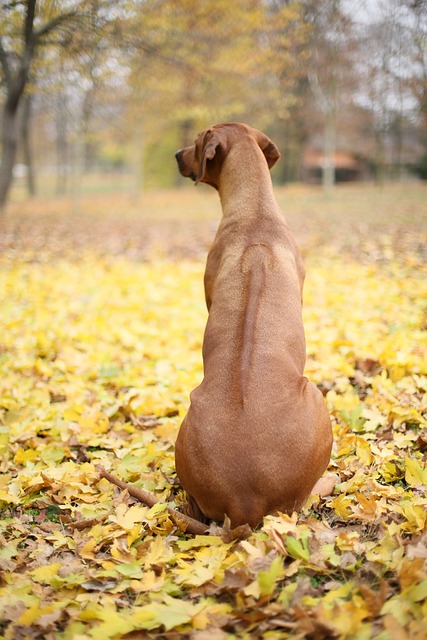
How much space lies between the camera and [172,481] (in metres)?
3.62

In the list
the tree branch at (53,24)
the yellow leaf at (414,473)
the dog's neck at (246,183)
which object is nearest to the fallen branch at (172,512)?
the yellow leaf at (414,473)

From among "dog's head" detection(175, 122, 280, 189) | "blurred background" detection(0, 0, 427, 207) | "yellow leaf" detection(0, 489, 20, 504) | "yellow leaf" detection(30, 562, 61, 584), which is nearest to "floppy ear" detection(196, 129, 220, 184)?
"dog's head" detection(175, 122, 280, 189)

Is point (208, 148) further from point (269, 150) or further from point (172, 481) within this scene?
point (172, 481)

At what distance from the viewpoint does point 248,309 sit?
3.13 m

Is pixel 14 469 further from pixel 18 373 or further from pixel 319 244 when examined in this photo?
pixel 319 244

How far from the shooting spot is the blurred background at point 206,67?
556 inches

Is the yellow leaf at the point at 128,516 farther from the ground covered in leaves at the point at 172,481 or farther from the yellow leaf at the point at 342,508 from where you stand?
the yellow leaf at the point at 342,508

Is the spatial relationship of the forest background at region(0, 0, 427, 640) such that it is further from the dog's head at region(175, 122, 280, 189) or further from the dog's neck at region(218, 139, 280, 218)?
the dog's head at region(175, 122, 280, 189)

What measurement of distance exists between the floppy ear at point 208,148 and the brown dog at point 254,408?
934mm

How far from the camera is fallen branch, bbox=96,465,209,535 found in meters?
2.97

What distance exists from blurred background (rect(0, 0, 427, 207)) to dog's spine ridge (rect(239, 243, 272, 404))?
35.1 ft

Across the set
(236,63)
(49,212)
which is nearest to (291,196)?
(236,63)

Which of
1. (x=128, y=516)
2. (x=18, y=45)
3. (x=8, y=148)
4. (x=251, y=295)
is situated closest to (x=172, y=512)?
(x=128, y=516)

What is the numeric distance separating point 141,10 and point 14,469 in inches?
533
